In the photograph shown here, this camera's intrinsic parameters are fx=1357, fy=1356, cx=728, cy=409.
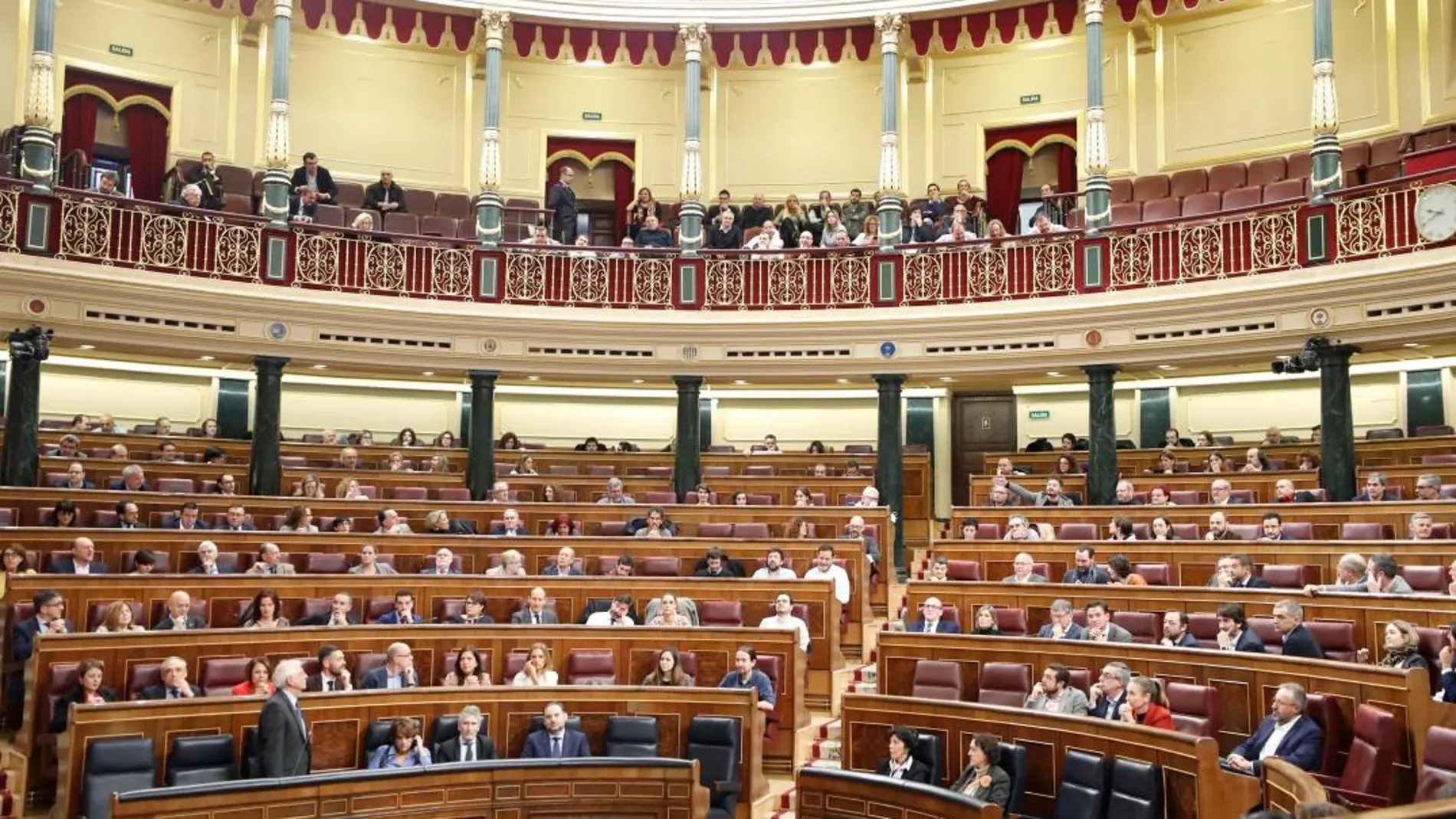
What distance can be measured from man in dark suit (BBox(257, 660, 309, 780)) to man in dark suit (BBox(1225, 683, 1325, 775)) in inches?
166

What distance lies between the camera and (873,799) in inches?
234

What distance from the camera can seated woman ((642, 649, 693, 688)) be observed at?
768cm

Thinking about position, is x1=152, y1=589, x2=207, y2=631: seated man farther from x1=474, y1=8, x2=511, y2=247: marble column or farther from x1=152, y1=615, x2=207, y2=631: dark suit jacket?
x1=474, y1=8, x2=511, y2=247: marble column

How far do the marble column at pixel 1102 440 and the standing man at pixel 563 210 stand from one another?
5.92 metres

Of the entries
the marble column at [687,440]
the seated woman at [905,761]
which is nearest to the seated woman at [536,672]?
the seated woman at [905,761]

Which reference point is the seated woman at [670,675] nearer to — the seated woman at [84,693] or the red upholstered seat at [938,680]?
the red upholstered seat at [938,680]

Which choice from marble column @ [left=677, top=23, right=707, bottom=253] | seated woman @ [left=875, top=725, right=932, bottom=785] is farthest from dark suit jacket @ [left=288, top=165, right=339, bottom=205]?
seated woman @ [left=875, top=725, right=932, bottom=785]

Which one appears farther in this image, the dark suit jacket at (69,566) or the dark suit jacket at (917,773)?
the dark suit jacket at (69,566)

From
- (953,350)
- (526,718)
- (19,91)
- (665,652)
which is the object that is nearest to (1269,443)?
(953,350)

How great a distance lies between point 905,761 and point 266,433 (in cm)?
843

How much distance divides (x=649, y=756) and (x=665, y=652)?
0.78m

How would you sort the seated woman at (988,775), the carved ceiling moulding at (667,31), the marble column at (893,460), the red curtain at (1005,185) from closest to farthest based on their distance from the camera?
the seated woman at (988,775) → the marble column at (893,460) → the carved ceiling moulding at (667,31) → the red curtain at (1005,185)

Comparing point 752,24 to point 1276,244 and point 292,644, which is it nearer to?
point 1276,244

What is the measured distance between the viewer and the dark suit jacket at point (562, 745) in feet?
22.7
